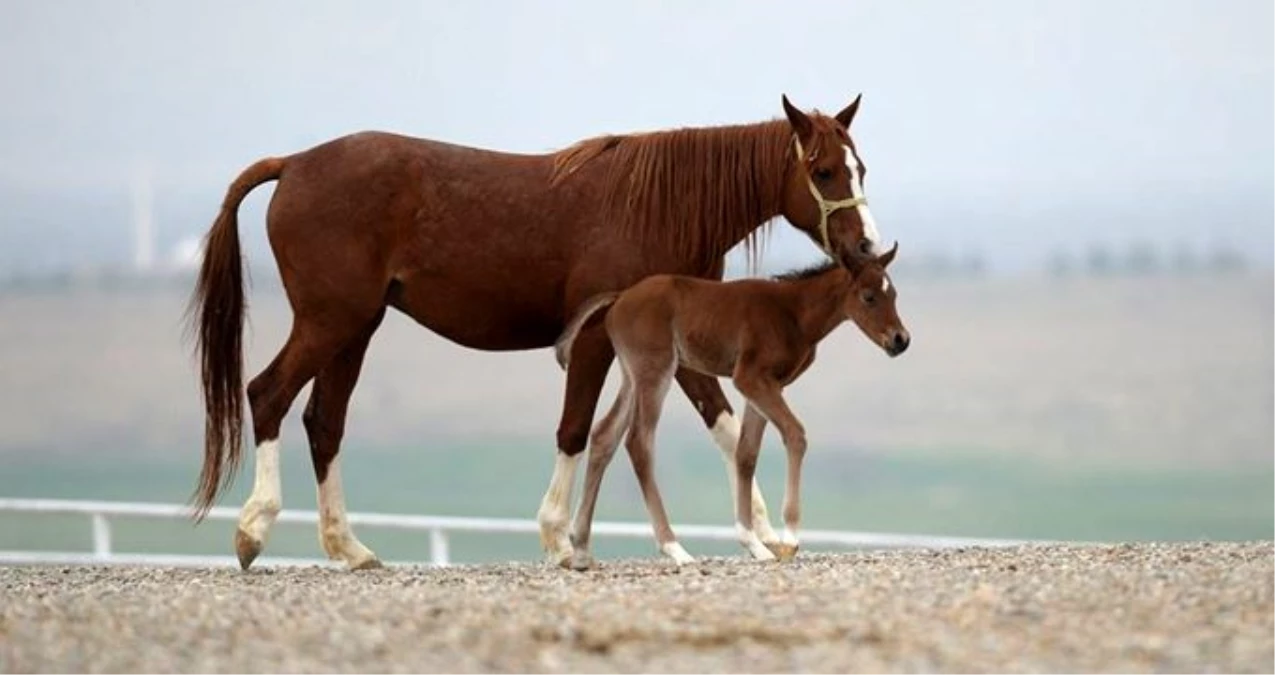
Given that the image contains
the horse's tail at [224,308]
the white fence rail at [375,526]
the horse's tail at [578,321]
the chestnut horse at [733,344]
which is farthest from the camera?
the white fence rail at [375,526]

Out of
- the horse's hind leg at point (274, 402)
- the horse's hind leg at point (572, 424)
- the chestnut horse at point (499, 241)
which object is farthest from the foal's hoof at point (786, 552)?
the horse's hind leg at point (274, 402)

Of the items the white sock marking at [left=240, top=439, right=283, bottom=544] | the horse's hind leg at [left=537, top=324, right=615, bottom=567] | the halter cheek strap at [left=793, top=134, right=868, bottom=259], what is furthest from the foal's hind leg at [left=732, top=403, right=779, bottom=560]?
the white sock marking at [left=240, top=439, right=283, bottom=544]

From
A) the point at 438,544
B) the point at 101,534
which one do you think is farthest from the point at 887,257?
the point at 101,534

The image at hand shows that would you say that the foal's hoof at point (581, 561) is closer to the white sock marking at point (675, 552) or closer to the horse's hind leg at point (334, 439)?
the white sock marking at point (675, 552)

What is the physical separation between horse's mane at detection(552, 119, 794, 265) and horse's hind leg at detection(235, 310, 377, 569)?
1.27m

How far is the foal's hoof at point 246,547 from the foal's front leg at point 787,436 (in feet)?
8.13

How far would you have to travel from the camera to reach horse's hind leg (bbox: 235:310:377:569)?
11.1m

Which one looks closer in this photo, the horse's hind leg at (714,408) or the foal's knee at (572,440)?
the foal's knee at (572,440)

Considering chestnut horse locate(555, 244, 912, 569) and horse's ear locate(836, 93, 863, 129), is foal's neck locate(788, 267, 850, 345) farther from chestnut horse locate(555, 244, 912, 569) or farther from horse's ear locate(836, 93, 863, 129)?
horse's ear locate(836, 93, 863, 129)

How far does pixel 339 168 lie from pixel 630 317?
1.89 metres

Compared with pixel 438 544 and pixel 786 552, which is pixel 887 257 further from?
pixel 438 544

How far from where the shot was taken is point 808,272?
10344mm

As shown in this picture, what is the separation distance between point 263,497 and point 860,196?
3004mm

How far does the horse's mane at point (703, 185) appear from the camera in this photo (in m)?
10.9
